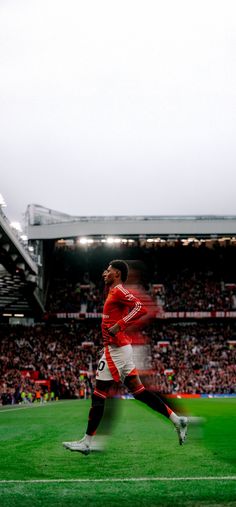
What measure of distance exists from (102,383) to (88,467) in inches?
37.9

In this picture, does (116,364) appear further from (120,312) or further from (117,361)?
(120,312)

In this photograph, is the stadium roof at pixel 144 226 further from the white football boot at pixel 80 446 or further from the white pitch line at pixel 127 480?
the white pitch line at pixel 127 480

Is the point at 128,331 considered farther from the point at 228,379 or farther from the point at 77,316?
the point at 77,316

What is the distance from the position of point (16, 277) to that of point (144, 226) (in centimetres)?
1369

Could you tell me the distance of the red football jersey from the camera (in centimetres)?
709

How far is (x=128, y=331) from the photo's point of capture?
8914 mm

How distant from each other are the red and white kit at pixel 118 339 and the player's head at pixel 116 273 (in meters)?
0.17

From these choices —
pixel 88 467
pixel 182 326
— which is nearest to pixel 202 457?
pixel 88 467

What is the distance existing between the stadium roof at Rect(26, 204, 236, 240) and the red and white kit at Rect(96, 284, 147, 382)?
42366 millimetres

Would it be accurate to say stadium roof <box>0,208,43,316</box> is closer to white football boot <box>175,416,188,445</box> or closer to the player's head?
the player's head

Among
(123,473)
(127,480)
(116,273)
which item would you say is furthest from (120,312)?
(127,480)

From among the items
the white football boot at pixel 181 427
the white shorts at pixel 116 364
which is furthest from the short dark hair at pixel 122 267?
the white football boot at pixel 181 427

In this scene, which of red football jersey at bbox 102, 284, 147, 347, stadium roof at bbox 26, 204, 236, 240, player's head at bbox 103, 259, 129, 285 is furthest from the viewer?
stadium roof at bbox 26, 204, 236, 240

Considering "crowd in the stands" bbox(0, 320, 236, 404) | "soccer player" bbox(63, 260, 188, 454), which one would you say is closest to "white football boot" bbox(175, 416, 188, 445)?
"soccer player" bbox(63, 260, 188, 454)
